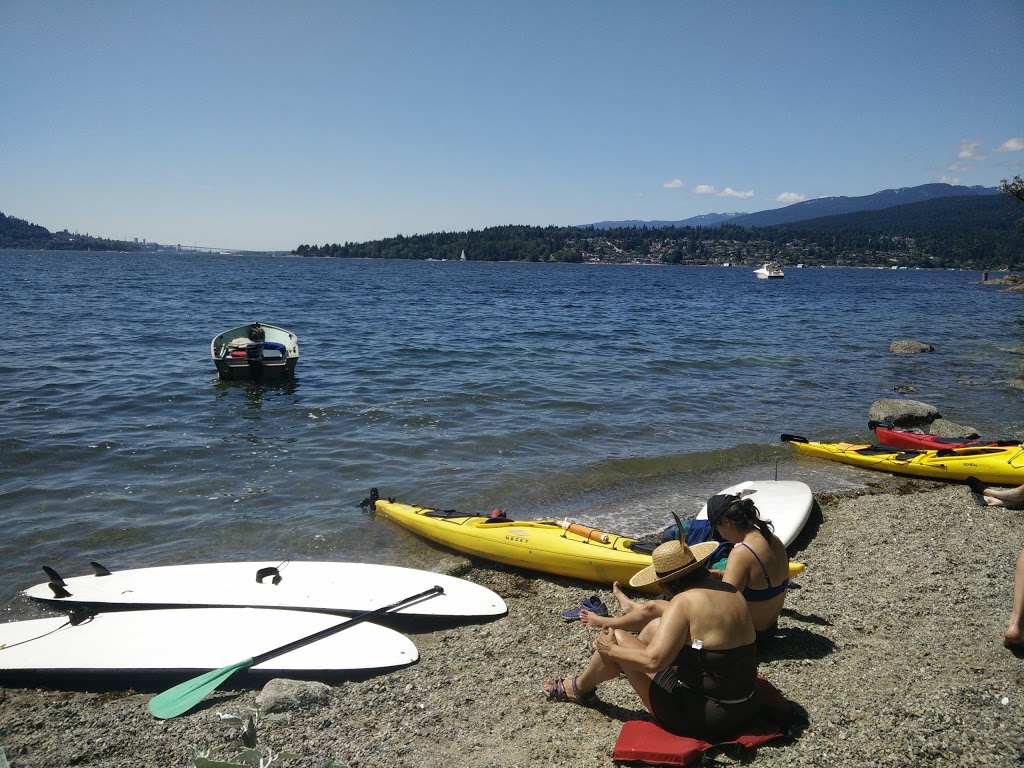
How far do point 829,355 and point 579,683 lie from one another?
73.7 ft

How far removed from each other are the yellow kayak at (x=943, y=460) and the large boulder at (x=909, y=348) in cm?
1571

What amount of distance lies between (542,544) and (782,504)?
3.26 metres

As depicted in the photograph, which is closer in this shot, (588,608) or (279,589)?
(588,608)

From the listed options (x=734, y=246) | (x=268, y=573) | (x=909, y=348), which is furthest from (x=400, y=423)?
(x=734, y=246)

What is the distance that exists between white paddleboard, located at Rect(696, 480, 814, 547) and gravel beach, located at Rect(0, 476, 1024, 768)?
0.82 m

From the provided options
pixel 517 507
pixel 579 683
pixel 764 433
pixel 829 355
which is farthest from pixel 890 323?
pixel 579 683

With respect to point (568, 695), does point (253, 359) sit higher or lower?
higher

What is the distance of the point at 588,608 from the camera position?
223 inches

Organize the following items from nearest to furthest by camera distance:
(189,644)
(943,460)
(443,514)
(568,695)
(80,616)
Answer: (568,695) < (189,644) < (80,616) < (443,514) < (943,460)

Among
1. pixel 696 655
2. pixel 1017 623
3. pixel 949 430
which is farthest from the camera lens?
pixel 949 430

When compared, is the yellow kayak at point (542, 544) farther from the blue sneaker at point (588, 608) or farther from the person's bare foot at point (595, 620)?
the person's bare foot at point (595, 620)

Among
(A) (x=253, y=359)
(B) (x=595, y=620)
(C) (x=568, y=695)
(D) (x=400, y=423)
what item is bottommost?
(C) (x=568, y=695)

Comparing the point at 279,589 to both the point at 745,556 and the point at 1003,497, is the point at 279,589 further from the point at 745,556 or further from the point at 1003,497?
the point at 1003,497

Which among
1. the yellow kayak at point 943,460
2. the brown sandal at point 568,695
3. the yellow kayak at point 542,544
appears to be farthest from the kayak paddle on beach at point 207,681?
the yellow kayak at point 943,460
